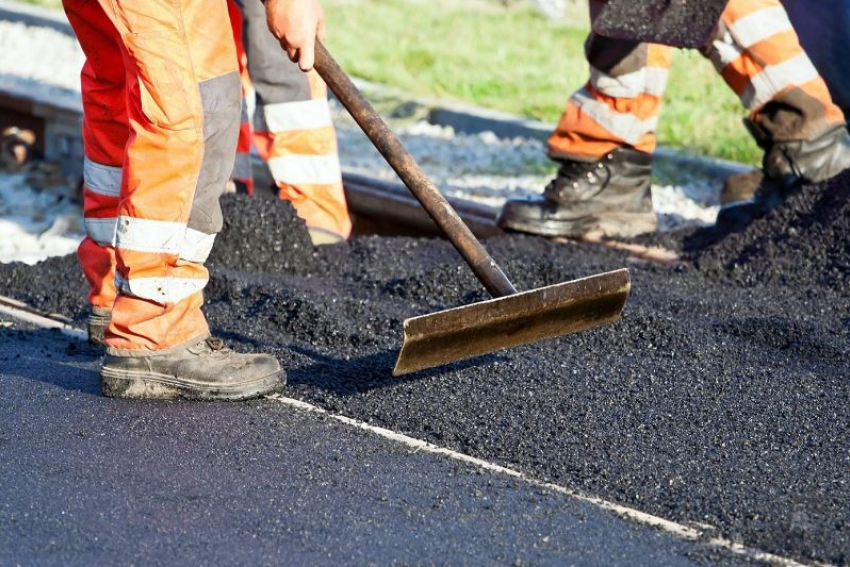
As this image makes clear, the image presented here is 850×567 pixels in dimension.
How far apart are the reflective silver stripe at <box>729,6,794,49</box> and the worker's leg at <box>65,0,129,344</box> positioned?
2.59 metres

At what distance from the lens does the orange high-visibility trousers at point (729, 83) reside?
5277 mm

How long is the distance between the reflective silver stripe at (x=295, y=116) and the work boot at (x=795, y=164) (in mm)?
1686

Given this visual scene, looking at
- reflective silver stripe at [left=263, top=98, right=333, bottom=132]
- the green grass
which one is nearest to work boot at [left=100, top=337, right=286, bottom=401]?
reflective silver stripe at [left=263, top=98, right=333, bottom=132]

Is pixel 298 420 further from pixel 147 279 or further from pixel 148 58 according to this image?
pixel 148 58

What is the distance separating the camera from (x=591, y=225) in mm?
5609

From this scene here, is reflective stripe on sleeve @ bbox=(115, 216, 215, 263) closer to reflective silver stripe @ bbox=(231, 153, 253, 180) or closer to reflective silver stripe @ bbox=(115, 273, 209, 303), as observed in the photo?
reflective silver stripe @ bbox=(115, 273, 209, 303)

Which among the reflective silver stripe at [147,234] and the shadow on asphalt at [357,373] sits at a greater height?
the reflective silver stripe at [147,234]

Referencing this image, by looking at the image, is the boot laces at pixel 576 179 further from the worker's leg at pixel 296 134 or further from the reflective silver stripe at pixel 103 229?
the reflective silver stripe at pixel 103 229

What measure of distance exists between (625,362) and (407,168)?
0.85 metres

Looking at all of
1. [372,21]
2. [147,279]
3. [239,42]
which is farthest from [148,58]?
[372,21]

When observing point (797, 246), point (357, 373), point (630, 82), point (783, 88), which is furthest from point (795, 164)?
point (357, 373)

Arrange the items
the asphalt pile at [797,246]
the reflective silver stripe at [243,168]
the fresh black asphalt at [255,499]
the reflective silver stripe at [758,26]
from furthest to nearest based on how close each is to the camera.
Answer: the reflective silver stripe at [243,168] < the reflective silver stripe at [758,26] < the asphalt pile at [797,246] < the fresh black asphalt at [255,499]

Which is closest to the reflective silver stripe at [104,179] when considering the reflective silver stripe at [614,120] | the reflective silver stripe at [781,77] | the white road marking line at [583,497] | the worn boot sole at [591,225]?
the white road marking line at [583,497]

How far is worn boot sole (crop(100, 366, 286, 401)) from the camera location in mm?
3572
